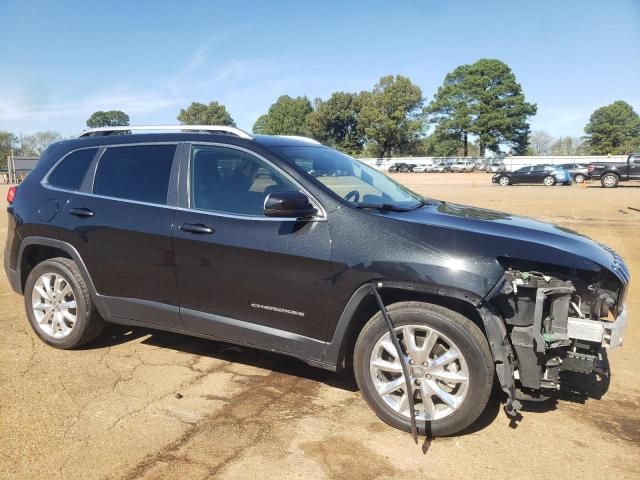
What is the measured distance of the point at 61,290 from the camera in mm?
4457

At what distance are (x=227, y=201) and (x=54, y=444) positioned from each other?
73.7 inches

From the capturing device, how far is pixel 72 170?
4.51 m

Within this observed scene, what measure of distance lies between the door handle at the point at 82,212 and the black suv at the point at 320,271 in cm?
2

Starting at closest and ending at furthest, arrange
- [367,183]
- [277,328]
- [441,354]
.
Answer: [441,354], [277,328], [367,183]

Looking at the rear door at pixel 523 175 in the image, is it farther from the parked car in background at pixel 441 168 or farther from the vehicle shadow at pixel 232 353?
the parked car in background at pixel 441 168

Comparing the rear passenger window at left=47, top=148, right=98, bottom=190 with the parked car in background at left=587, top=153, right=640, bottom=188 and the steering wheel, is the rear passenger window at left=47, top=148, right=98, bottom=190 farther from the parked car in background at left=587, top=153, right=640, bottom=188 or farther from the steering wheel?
the parked car in background at left=587, top=153, right=640, bottom=188

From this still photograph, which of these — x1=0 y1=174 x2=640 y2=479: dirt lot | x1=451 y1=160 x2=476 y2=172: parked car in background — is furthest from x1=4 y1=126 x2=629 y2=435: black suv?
x1=451 y1=160 x2=476 y2=172: parked car in background

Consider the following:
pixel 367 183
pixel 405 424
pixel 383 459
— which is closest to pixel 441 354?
pixel 405 424

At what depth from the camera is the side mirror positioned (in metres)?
3.26

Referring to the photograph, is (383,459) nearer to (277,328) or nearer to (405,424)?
(405,424)

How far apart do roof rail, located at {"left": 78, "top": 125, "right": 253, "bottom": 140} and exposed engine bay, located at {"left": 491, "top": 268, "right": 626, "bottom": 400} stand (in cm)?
217

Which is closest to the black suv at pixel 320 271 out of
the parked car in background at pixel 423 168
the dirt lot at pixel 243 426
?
the dirt lot at pixel 243 426

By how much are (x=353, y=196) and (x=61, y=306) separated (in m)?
2.73

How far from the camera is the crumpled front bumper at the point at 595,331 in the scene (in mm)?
2979
